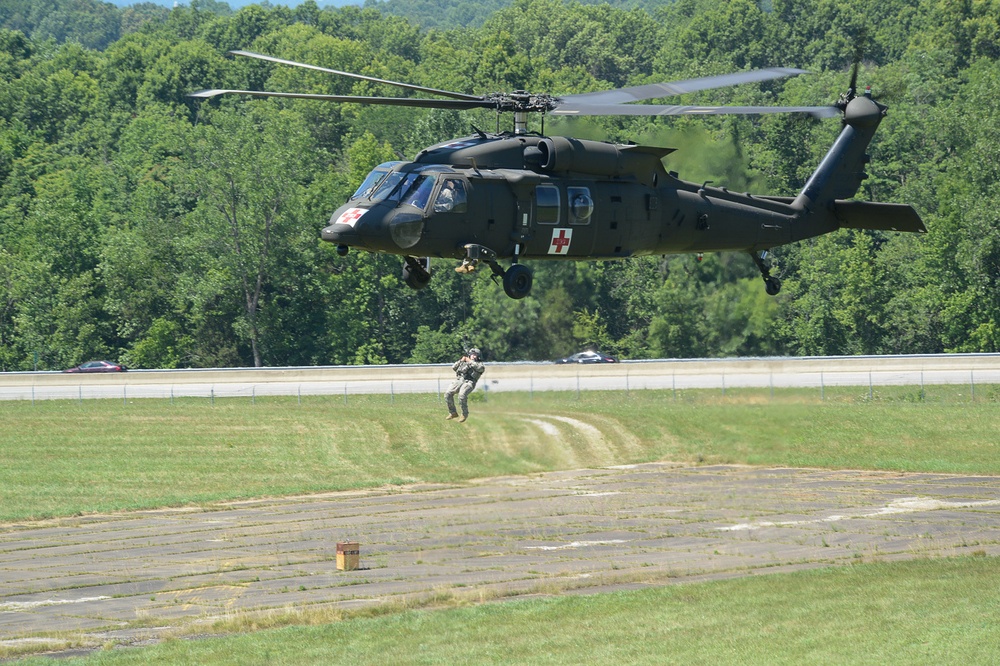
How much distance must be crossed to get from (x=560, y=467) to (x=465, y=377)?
5.39 metres

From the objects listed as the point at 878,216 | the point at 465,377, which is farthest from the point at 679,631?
the point at 465,377

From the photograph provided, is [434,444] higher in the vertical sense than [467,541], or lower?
lower

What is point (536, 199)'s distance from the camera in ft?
87.7

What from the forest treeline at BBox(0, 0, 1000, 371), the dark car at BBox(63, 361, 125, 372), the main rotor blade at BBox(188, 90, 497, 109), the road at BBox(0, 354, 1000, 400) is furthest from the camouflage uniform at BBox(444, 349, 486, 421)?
the dark car at BBox(63, 361, 125, 372)

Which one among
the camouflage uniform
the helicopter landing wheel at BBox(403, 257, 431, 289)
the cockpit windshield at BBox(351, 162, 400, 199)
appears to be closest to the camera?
the cockpit windshield at BBox(351, 162, 400, 199)

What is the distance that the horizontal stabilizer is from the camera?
30.0 metres

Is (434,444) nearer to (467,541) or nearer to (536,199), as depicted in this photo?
(467,541)

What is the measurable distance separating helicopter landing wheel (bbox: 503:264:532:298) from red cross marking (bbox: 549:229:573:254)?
96 cm

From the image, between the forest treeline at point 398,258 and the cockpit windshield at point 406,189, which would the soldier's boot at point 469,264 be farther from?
the forest treeline at point 398,258

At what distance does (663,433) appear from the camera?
48.4 m

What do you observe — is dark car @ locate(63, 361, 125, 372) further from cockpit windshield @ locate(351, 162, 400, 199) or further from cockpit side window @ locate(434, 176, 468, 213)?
cockpit side window @ locate(434, 176, 468, 213)

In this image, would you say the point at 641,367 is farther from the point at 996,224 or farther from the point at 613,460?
the point at 996,224

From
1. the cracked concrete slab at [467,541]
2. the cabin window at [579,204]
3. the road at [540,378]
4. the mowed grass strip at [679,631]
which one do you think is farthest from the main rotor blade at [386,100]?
the road at [540,378]

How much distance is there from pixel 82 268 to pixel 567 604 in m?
A: 74.8
